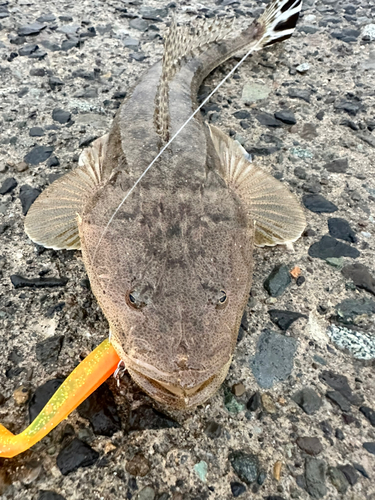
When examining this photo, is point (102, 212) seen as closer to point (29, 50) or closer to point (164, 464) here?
point (164, 464)

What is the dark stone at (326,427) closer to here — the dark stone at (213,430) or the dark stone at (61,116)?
the dark stone at (213,430)

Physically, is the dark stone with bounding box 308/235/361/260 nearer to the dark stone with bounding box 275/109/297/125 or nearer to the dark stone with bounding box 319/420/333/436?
the dark stone with bounding box 319/420/333/436

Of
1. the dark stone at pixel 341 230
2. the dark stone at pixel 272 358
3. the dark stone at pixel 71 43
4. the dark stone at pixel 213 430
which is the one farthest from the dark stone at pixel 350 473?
the dark stone at pixel 71 43

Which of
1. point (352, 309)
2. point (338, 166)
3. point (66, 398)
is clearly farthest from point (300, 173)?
point (66, 398)

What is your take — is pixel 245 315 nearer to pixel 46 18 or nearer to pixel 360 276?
pixel 360 276

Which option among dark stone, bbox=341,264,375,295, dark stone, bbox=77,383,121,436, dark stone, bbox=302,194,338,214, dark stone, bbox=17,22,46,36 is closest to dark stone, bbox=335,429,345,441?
dark stone, bbox=341,264,375,295

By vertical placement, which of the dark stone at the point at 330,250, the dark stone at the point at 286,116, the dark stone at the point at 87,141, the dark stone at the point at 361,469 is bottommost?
the dark stone at the point at 361,469

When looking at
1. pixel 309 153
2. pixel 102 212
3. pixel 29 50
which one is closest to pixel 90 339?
pixel 102 212
